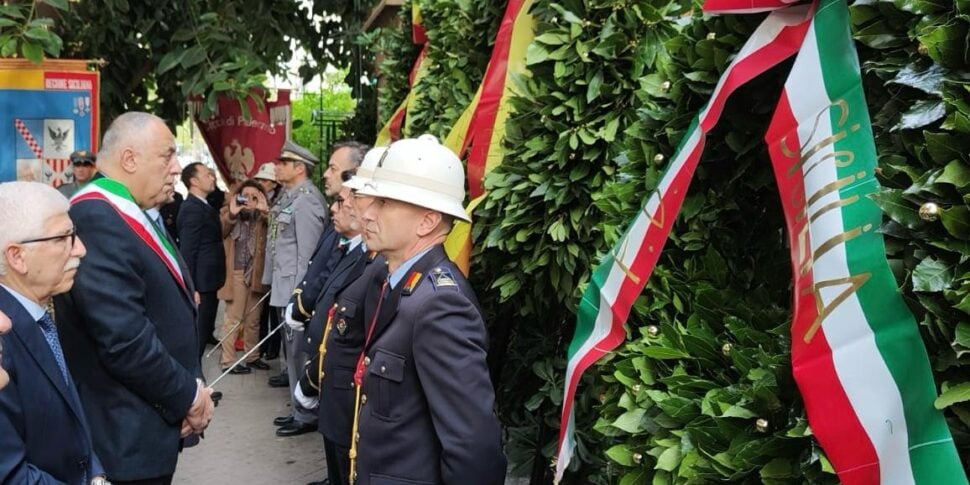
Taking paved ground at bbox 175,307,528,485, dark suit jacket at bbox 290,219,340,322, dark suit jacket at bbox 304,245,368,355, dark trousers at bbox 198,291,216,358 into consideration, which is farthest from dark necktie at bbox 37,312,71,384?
dark trousers at bbox 198,291,216,358

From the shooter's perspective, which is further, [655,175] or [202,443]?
[202,443]

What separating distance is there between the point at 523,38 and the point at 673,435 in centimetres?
231

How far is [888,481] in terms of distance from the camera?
1.48 metres

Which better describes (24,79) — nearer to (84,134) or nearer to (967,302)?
(84,134)

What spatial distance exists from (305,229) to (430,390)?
463cm

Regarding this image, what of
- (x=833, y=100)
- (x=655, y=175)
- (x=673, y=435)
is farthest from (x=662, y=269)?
(x=833, y=100)

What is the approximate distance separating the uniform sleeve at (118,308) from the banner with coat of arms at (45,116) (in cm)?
361

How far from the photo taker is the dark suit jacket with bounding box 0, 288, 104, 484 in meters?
2.42

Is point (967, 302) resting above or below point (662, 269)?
above

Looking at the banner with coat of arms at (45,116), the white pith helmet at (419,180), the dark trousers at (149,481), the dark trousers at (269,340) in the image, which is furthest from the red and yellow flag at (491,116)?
the dark trousers at (269,340)

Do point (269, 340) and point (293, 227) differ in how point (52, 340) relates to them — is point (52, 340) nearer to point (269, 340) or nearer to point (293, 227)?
point (293, 227)

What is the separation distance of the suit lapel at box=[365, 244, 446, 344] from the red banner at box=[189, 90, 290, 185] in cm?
699

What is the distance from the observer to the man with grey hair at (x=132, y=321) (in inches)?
129

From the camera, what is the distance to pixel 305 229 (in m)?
7.08
